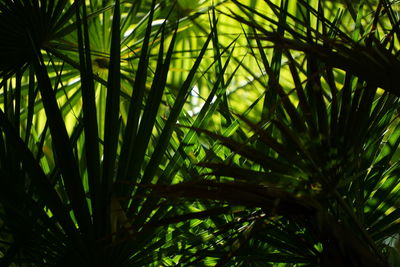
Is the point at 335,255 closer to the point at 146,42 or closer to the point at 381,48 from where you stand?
the point at 381,48

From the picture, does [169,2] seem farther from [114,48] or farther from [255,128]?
[255,128]

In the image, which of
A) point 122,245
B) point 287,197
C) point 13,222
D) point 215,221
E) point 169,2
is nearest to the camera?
point 287,197

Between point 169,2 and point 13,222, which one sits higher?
point 169,2

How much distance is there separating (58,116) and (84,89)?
0.25 ft

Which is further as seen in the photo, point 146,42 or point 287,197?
point 146,42

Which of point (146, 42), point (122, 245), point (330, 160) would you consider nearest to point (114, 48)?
point (146, 42)

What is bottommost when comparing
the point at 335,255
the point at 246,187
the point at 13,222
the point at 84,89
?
the point at 335,255

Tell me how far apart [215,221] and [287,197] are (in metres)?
0.52

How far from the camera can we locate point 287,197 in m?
0.88

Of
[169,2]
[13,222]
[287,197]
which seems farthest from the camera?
[169,2]

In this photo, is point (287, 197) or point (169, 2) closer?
point (287, 197)

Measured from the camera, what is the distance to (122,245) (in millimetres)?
1155

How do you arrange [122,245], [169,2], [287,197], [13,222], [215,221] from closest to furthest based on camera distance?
1. [287,197]
2. [122,245]
3. [13,222]
4. [215,221]
5. [169,2]

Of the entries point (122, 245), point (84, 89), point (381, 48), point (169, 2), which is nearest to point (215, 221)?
point (122, 245)
